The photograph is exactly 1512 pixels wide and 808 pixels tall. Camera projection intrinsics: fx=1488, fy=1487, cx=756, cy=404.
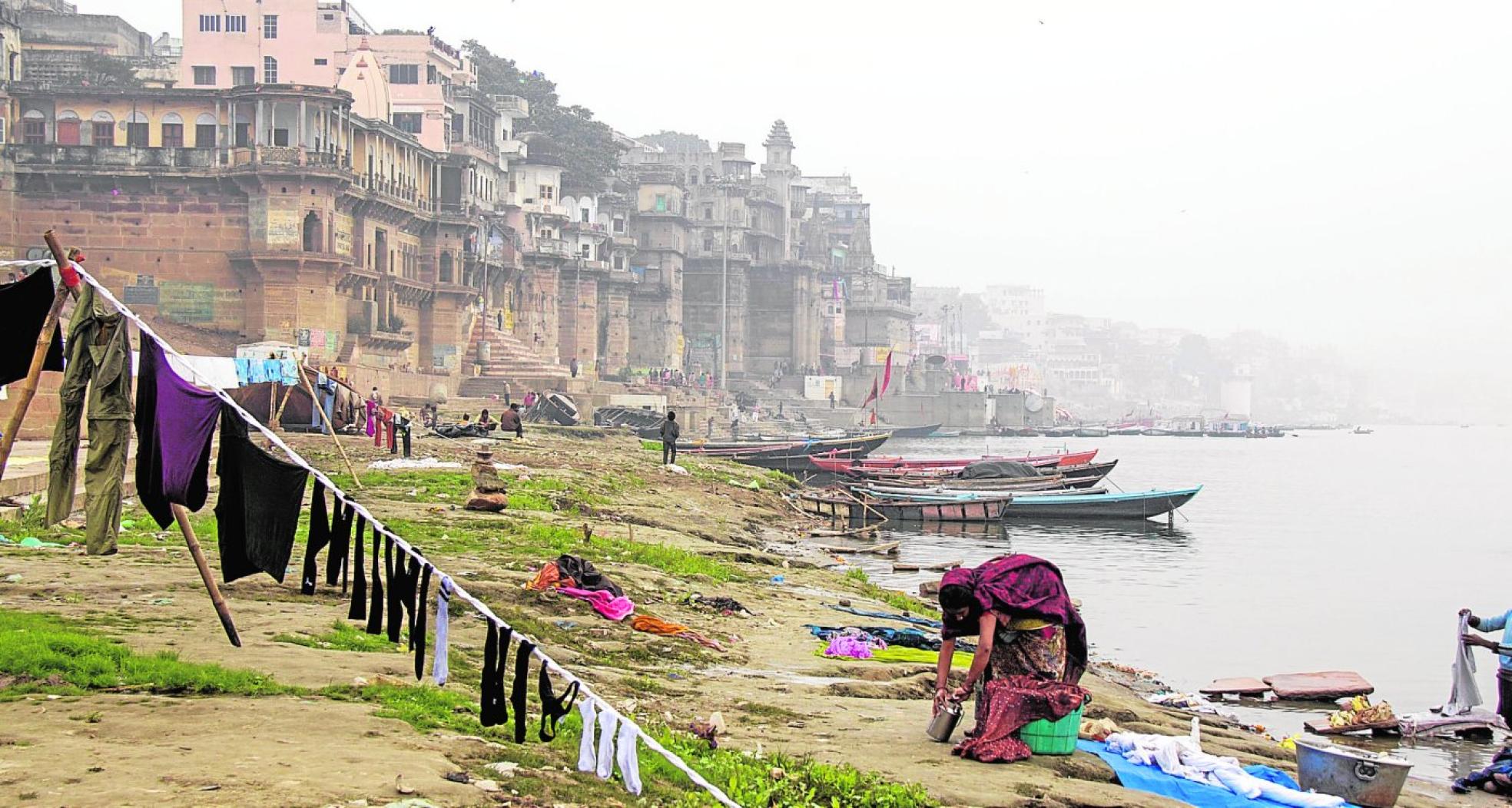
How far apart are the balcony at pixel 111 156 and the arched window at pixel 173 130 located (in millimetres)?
576

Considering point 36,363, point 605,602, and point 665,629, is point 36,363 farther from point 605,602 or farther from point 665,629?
point 665,629

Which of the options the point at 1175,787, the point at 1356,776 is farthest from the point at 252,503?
the point at 1356,776

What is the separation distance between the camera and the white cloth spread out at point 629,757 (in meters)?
7.98

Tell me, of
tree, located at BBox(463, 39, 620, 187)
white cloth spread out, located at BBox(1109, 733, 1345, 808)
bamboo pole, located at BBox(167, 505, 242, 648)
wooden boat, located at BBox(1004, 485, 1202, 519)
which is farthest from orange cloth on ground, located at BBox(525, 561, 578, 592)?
tree, located at BBox(463, 39, 620, 187)

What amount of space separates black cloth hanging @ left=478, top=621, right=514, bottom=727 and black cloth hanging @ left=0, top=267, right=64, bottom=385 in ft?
11.0

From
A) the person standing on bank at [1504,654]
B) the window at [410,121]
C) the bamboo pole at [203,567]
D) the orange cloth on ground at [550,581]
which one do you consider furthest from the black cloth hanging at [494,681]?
the window at [410,121]

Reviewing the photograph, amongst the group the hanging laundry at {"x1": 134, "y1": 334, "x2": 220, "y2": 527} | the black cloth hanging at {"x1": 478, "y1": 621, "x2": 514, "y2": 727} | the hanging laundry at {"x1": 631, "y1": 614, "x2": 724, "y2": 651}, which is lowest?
the hanging laundry at {"x1": 631, "y1": 614, "x2": 724, "y2": 651}

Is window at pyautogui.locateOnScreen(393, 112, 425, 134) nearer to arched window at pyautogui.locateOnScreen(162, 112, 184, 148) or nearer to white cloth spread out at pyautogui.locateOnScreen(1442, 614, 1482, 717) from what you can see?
arched window at pyautogui.locateOnScreen(162, 112, 184, 148)

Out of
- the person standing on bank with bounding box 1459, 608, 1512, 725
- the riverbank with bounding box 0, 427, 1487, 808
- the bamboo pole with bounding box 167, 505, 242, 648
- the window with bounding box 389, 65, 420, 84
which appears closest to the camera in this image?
the riverbank with bounding box 0, 427, 1487, 808

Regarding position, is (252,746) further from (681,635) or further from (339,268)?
(339,268)

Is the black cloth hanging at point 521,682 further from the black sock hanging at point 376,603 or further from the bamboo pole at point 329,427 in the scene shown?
the bamboo pole at point 329,427

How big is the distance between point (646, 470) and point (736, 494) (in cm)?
239

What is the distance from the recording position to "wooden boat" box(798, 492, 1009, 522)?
3994 cm

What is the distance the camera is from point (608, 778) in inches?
334
